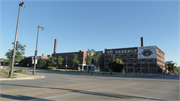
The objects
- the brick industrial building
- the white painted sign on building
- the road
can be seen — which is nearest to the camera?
the road

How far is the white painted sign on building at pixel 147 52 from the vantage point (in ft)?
234

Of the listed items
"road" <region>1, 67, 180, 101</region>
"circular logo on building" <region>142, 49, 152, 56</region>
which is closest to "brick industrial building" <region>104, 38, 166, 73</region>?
"circular logo on building" <region>142, 49, 152, 56</region>

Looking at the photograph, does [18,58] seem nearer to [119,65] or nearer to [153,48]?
[119,65]

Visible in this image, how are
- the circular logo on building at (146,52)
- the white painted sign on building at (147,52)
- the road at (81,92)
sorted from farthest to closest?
1. the circular logo on building at (146,52)
2. the white painted sign on building at (147,52)
3. the road at (81,92)

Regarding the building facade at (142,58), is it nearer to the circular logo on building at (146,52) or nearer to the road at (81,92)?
the circular logo on building at (146,52)

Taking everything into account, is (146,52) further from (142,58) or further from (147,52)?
(142,58)

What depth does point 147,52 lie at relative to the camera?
238 feet

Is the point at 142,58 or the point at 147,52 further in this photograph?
the point at 142,58

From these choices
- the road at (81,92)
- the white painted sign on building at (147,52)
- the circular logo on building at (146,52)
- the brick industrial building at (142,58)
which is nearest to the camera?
the road at (81,92)

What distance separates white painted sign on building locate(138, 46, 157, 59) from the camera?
71.3 meters

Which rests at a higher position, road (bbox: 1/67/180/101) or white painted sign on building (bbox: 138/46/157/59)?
white painted sign on building (bbox: 138/46/157/59)

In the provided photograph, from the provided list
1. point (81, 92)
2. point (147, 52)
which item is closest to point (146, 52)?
point (147, 52)

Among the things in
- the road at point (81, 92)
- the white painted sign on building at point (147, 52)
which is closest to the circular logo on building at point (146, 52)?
the white painted sign on building at point (147, 52)

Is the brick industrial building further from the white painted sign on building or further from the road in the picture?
the road
